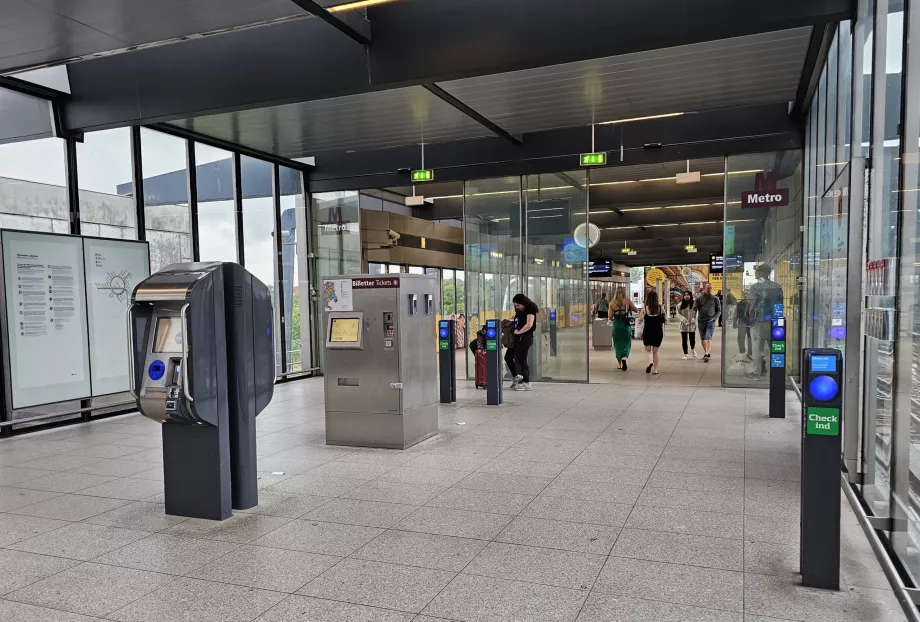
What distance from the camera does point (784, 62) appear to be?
7.23 metres

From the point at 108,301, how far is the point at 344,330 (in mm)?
3824

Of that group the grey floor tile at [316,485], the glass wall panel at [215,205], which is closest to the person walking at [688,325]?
the glass wall panel at [215,205]

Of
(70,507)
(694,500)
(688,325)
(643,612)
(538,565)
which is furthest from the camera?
(688,325)

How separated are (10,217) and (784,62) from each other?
8810 millimetres

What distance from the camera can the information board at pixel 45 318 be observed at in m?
7.18

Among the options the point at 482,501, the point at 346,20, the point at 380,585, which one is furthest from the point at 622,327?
the point at 380,585

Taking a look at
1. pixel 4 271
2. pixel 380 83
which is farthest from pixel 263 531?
pixel 4 271

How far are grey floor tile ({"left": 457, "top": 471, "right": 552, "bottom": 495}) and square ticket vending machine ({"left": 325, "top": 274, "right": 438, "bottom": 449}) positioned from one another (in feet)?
4.04

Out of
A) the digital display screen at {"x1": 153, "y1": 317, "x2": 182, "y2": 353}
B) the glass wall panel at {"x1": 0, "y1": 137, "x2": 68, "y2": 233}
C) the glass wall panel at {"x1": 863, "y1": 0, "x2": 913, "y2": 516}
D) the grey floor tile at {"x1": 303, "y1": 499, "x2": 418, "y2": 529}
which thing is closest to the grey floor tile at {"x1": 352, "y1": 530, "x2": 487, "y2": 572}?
the grey floor tile at {"x1": 303, "y1": 499, "x2": 418, "y2": 529}

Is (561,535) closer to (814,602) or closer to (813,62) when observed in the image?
(814,602)

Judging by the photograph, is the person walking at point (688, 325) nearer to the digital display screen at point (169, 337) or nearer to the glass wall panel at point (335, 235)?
the glass wall panel at point (335, 235)

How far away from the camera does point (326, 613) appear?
3.01 meters

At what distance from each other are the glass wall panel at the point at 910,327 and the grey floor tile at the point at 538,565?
151 centimetres

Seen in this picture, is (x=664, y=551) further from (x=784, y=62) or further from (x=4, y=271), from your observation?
(x=4, y=271)
